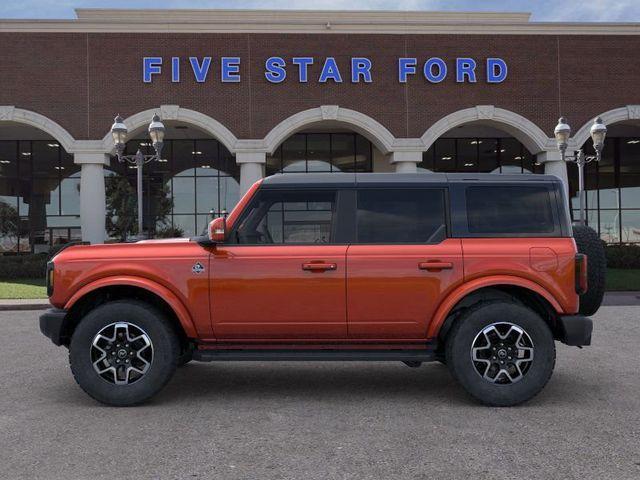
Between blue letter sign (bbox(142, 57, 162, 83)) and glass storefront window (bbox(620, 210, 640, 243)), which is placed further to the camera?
glass storefront window (bbox(620, 210, 640, 243))

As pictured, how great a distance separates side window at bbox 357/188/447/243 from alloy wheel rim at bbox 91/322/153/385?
86.4 inches

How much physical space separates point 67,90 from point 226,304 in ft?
67.5

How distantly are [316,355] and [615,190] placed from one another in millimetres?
32052

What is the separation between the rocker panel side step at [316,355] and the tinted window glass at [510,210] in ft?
4.17

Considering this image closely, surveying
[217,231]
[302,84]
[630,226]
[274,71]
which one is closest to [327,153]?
[302,84]

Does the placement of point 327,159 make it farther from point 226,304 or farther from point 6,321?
point 226,304

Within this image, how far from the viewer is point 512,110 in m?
23.6

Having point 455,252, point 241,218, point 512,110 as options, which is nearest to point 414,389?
point 455,252

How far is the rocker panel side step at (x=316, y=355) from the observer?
528cm

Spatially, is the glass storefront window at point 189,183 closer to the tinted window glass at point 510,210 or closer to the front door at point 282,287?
the front door at point 282,287

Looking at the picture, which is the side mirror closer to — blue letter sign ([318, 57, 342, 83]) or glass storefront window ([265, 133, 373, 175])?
blue letter sign ([318, 57, 342, 83])

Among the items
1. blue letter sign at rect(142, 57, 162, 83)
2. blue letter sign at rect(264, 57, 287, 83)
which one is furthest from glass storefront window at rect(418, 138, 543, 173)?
blue letter sign at rect(142, 57, 162, 83)

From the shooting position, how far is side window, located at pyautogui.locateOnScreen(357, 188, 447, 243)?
5418mm

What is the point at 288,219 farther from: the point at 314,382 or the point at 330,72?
the point at 330,72
